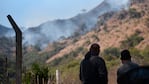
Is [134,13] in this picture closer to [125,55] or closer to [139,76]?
[125,55]

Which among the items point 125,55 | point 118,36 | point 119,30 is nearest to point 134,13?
point 119,30

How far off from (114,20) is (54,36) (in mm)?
36713

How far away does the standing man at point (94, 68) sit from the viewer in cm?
1032

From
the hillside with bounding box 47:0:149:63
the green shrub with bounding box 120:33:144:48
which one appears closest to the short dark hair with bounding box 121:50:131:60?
the hillside with bounding box 47:0:149:63

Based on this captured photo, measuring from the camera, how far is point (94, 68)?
10.4m

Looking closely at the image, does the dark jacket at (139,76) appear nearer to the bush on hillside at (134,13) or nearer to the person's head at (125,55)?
the person's head at (125,55)

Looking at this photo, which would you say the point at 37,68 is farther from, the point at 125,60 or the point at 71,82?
the point at 125,60

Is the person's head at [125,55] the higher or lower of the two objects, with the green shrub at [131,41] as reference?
lower

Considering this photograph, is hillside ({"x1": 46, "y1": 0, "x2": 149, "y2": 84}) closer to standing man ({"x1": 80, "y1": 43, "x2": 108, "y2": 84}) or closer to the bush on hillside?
the bush on hillside

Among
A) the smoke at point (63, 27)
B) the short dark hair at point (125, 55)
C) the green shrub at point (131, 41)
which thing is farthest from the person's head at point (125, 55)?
the smoke at point (63, 27)

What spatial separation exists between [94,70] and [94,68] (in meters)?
0.05

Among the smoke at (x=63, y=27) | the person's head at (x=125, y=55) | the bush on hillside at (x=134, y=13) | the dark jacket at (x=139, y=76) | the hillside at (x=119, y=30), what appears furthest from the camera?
the smoke at (x=63, y=27)

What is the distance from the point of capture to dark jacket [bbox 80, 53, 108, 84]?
33.9 feet

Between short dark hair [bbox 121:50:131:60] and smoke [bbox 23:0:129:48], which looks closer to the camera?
short dark hair [bbox 121:50:131:60]
